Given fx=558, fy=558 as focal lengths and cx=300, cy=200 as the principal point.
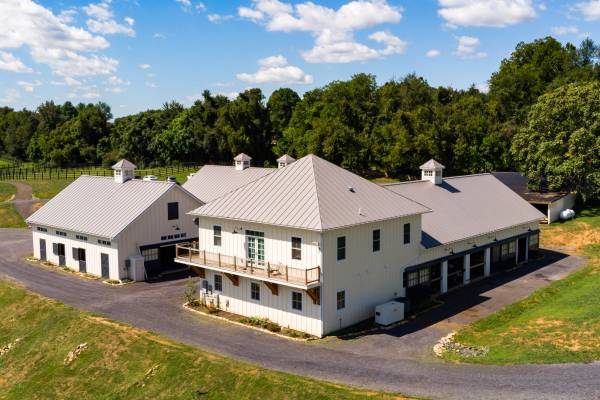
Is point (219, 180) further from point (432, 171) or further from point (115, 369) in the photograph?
point (115, 369)

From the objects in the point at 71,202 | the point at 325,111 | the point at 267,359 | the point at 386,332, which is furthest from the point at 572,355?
the point at 325,111

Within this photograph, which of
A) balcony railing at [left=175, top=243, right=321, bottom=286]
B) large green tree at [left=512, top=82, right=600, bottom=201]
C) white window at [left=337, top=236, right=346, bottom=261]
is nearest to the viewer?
balcony railing at [left=175, top=243, right=321, bottom=286]

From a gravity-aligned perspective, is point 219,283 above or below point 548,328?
above

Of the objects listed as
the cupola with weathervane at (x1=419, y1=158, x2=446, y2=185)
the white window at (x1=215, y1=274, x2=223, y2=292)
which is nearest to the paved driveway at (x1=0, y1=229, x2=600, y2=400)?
the white window at (x1=215, y1=274, x2=223, y2=292)

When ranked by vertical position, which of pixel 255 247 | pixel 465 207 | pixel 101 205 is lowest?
pixel 255 247

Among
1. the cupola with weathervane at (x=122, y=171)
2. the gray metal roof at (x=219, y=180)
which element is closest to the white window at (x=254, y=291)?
the cupola with weathervane at (x=122, y=171)

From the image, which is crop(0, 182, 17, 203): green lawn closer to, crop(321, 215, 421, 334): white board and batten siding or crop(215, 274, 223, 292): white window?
crop(215, 274, 223, 292): white window

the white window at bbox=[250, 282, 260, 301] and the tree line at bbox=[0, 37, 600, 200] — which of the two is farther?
the tree line at bbox=[0, 37, 600, 200]

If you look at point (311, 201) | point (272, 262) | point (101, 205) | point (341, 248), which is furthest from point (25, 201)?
point (341, 248)
